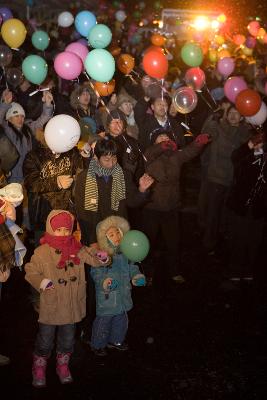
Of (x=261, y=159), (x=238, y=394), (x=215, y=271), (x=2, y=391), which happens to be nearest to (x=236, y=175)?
(x=261, y=159)

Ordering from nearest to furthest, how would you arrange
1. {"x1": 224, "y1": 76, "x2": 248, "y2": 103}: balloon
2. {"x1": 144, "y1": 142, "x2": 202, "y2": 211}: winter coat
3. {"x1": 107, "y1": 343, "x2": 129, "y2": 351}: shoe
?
1. {"x1": 107, "y1": 343, "x2": 129, "y2": 351}: shoe
2. {"x1": 144, "y1": 142, "x2": 202, "y2": 211}: winter coat
3. {"x1": 224, "y1": 76, "x2": 248, "y2": 103}: balloon

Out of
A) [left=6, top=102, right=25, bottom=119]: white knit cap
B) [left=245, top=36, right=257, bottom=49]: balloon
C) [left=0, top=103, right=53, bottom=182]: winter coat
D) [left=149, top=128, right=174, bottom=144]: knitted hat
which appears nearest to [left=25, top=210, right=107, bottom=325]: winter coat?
[left=0, top=103, right=53, bottom=182]: winter coat

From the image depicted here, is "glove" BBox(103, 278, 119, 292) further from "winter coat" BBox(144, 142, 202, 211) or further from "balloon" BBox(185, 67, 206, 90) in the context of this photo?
"balloon" BBox(185, 67, 206, 90)

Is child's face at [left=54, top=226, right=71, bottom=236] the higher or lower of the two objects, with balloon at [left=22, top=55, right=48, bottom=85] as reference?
lower

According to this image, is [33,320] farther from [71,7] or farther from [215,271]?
[71,7]

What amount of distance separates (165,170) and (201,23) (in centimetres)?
1118

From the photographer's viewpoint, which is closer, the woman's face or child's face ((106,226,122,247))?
child's face ((106,226,122,247))

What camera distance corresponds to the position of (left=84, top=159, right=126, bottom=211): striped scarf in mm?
4508

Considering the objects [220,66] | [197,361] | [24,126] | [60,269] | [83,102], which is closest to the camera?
[60,269]

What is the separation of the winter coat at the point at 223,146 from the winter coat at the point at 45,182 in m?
2.65

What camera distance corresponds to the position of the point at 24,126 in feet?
20.4

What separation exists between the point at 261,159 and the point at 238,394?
2.84 metres

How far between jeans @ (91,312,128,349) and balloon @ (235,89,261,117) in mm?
3403

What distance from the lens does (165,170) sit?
18.5 feet
